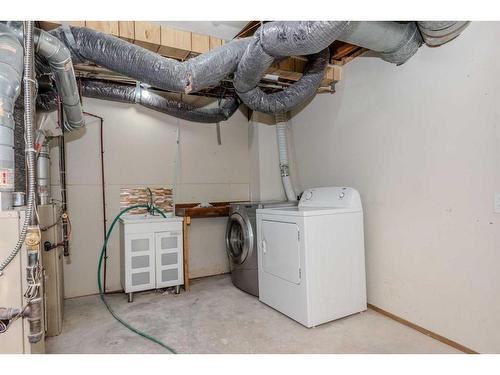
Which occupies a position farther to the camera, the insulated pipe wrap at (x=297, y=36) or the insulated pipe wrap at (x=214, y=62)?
the insulated pipe wrap at (x=214, y=62)

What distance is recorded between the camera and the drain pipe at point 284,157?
3916 mm

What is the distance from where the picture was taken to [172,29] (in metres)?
2.42

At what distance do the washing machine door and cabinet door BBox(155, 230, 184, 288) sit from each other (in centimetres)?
62

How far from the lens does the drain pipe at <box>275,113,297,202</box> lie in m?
3.92

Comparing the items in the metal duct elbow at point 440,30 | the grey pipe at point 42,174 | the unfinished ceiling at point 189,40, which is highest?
the unfinished ceiling at point 189,40

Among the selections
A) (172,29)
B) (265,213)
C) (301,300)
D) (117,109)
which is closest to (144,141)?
(117,109)

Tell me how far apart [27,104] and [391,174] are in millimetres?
2675

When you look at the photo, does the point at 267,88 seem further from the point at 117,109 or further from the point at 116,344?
the point at 116,344

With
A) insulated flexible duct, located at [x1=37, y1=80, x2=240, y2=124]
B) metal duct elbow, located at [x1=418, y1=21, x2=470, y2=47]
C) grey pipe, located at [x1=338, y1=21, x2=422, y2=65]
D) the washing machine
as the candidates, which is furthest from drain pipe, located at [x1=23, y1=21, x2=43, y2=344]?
metal duct elbow, located at [x1=418, y1=21, x2=470, y2=47]

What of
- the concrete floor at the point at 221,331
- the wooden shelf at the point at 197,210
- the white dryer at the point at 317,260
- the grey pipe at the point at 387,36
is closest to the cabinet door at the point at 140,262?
the concrete floor at the point at 221,331

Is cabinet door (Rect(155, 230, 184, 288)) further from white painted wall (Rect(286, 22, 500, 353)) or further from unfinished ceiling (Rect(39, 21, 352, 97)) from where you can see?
white painted wall (Rect(286, 22, 500, 353))

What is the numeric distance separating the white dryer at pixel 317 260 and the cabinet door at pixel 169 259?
107 cm

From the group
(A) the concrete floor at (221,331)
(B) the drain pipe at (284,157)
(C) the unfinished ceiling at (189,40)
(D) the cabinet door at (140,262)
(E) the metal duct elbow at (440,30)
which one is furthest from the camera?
(B) the drain pipe at (284,157)

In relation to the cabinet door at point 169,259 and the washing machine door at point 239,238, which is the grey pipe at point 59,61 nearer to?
the cabinet door at point 169,259
